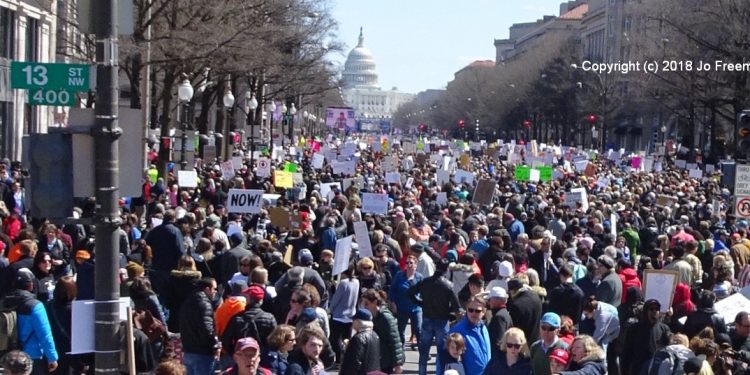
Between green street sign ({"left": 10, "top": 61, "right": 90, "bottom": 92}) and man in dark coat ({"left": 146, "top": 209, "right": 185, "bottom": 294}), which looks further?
man in dark coat ({"left": 146, "top": 209, "right": 185, "bottom": 294})

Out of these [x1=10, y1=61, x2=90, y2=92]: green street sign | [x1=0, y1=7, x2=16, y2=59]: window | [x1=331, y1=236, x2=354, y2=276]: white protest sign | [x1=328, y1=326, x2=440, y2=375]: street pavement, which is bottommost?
[x1=328, y1=326, x2=440, y2=375]: street pavement

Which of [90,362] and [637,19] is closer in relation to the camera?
[90,362]

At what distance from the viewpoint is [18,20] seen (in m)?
39.4

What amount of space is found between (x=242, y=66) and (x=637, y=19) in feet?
255

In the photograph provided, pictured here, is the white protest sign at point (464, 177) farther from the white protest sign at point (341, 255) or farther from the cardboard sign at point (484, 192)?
the white protest sign at point (341, 255)

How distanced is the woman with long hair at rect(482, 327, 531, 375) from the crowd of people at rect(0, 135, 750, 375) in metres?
0.01

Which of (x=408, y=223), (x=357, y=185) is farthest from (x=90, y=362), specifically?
(x=357, y=185)

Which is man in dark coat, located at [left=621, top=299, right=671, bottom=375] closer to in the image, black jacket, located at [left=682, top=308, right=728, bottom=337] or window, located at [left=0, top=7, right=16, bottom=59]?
black jacket, located at [left=682, top=308, right=728, bottom=337]

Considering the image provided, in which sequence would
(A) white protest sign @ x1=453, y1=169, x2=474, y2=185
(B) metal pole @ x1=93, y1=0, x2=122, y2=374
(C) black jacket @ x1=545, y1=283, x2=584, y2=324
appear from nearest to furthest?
(B) metal pole @ x1=93, y1=0, x2=122, y2=374, (C) black jacket @ x1=545, y1=283, x2=584, y2=324, (A) white protest sign @ x1=453, y1=169, x2=474, y2=185

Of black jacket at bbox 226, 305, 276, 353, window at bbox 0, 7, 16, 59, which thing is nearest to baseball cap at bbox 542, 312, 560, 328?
black jacket at bbox 226, 305, 276, 353

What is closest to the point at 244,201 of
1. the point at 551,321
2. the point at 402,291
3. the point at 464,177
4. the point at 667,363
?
the point at 402,291

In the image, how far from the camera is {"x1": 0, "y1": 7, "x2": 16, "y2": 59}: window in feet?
125

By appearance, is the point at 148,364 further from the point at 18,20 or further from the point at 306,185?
the point at 18,20

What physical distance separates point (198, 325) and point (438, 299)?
322cm
